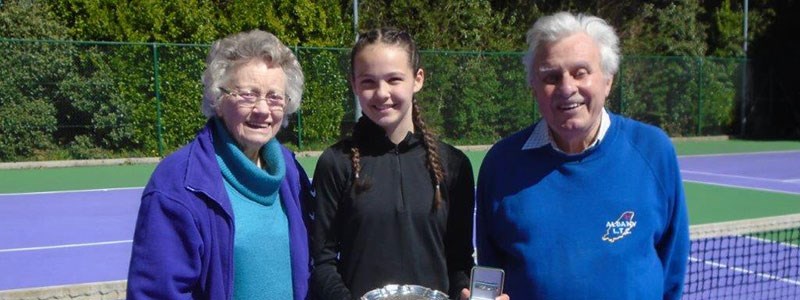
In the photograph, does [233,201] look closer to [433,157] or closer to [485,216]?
[433,157]

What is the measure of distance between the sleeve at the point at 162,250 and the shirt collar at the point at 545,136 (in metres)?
0.83

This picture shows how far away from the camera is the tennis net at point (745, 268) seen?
17.7 feet

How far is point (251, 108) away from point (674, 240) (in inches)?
42.7

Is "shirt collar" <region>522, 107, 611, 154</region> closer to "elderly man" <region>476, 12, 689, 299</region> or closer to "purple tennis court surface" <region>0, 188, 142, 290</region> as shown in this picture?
"elderly man" <region>476, 12, 689, 299</region>

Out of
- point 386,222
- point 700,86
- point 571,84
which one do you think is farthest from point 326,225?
point 700,86

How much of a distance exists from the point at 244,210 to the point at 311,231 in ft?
0.75

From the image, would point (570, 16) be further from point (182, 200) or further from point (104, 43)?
point (104, 43)

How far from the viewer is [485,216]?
2.24 m

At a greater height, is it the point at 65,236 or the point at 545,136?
the point at 545,136

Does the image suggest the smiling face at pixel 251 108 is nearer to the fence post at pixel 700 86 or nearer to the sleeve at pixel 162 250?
the sleeve at pixel 162 250

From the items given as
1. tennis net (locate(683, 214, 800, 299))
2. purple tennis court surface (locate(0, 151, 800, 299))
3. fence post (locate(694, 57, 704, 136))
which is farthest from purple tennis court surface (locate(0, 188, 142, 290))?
fence post (locate(694, 57, 704, 136))

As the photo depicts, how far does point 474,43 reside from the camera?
61.1 feet

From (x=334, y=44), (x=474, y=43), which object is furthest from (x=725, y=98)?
(x=334, y=44)

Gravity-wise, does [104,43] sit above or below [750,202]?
above
